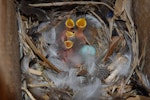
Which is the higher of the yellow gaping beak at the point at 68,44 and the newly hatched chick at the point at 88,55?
the yellow gaping beak at the point at 68,44

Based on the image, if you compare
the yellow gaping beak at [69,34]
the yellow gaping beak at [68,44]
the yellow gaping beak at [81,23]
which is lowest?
the yellow gaping beak at [68,44]

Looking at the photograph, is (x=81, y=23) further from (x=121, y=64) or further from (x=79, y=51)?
(x=121, y=64)

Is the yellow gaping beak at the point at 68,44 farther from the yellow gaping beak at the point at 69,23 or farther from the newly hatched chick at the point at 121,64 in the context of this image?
the newly hatched chick at the point at 121,64

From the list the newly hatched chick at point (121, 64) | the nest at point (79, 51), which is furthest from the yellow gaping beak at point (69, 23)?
the newly hatched chick at point (121, 64)

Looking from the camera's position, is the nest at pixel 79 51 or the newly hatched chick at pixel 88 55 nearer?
the nest at pixel 79 51

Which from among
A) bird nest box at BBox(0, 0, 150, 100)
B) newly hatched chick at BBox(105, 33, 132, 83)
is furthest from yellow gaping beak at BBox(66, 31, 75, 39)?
newly hatched chick at BBox(105, 33, 132, 83)

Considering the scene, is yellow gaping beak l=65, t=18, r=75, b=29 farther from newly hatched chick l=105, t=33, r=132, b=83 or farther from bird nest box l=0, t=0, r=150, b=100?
newly hatched chick l=105, t=33, r=132, b=83

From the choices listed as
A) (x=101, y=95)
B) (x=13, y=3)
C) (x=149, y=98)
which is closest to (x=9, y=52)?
(x=13, y=3)

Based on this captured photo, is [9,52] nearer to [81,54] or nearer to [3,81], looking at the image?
[3,81]
